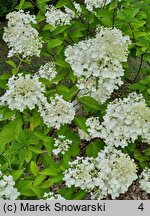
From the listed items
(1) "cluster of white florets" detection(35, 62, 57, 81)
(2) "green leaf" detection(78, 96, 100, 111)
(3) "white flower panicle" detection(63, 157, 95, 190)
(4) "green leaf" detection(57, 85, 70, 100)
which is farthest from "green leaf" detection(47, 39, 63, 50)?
(3) "white flower panicle" detection(63, 157, 95, 190)

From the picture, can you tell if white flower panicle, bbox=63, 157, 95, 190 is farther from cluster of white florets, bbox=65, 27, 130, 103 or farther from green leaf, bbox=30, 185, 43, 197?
cluster of white florets, bbox=65, 27, 130, 103

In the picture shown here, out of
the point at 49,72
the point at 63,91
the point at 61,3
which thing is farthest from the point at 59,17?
the point at 63,91

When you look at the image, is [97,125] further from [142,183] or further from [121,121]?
[142,183]

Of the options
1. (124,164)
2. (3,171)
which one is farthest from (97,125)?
(3,171)

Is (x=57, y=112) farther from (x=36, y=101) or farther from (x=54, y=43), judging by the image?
(x=54, y=43)

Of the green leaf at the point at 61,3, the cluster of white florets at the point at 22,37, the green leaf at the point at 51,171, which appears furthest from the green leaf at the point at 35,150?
the green leaf at the point at 61,3

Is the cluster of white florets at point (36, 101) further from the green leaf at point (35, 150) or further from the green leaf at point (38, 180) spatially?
the green leaf at point (38, 180)
